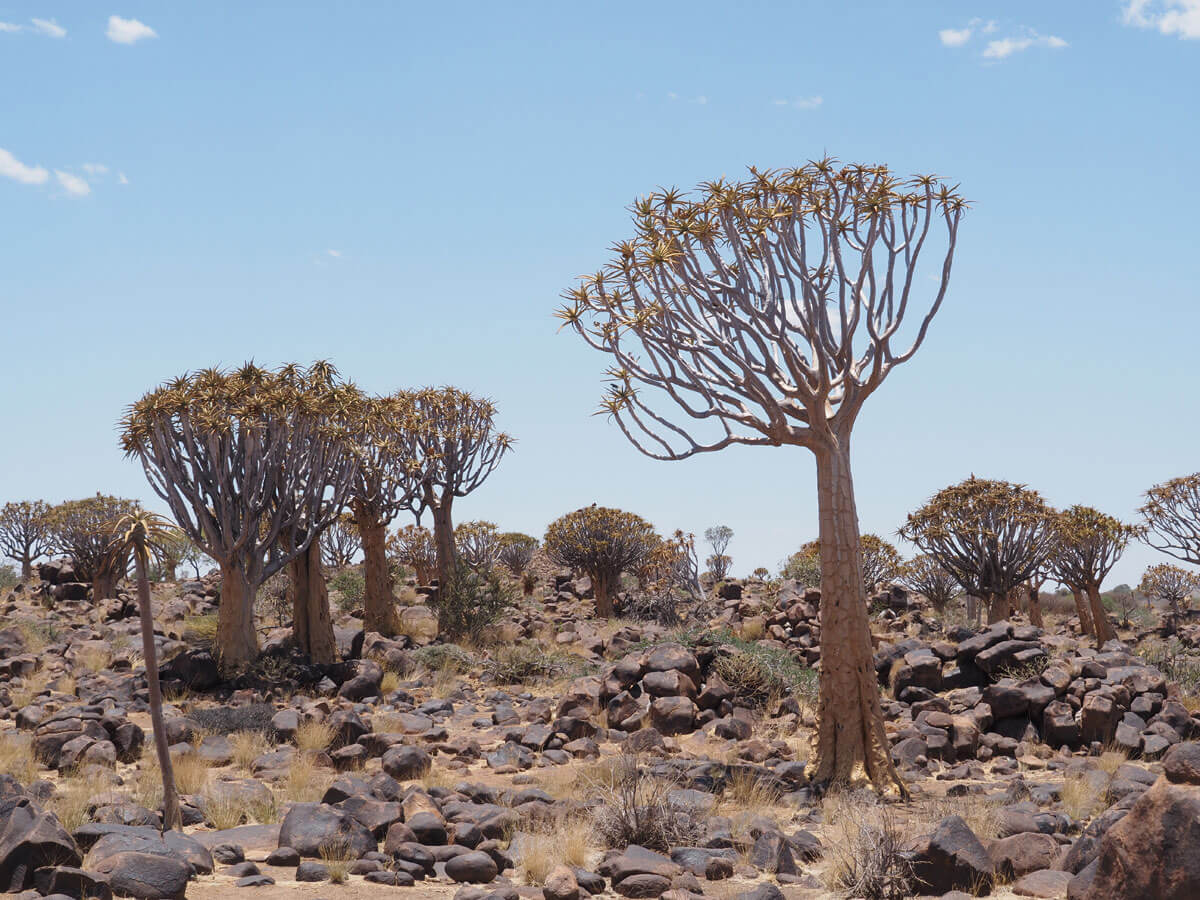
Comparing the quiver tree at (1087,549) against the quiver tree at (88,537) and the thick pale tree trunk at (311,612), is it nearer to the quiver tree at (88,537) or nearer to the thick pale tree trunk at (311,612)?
the thick pale tree trunk at (311,612)

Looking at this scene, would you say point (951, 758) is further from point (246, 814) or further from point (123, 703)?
point (123, 703)

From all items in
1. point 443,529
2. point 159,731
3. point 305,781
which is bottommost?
point 305,781

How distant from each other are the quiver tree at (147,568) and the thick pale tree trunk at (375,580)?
1248cm

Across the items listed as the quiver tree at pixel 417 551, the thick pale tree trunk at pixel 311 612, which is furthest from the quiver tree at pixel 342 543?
the thick pale tree trunk at pixel 311 612

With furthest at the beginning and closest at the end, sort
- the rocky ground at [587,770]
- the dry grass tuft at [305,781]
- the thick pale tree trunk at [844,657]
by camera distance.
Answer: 1. the thick pale tree trunk at [844,657]
2. the dry grass tuft at [305,781]
3. the rocky ground at [587,770]

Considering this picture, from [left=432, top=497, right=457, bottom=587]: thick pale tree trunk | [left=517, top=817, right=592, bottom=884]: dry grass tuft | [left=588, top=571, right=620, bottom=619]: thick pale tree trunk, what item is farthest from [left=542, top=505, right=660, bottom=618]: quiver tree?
[left=517, top=817, right=592, bottom=884]: dry grass tuft

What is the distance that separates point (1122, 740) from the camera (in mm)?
12344

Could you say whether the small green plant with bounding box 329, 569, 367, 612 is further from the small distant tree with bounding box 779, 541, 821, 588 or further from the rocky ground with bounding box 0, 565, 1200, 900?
the small distant tree with bounding box 779, 541, 821, 588

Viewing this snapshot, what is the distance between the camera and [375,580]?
70.7ft

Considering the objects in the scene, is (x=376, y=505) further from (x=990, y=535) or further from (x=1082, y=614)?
(x=1082, y=614)

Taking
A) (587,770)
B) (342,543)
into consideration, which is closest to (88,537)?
(342,543)

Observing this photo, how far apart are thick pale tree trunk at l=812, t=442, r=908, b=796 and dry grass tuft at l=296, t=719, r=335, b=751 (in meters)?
5.55

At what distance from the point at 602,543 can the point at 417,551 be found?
25.4 feet

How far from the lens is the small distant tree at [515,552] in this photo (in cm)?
3897
